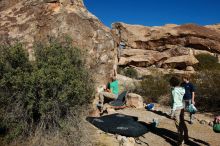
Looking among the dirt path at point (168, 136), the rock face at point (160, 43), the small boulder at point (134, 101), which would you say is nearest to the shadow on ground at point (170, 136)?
the dirt path at point (168, 136)

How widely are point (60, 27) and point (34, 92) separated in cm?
251

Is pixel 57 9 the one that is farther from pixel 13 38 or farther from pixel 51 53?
pixel 51 53

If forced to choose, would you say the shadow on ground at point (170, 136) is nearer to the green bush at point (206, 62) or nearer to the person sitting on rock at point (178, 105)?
the person sitting on rock at point (178, 105)

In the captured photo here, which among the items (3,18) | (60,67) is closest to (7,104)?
(60,67)

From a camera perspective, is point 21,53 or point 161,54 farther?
point 161,54

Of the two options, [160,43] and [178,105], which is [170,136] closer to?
[178,105]

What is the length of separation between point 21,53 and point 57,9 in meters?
2.64

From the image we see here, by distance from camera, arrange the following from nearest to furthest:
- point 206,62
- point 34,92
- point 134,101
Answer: point 34,92 → point 134,101 → point 206,62

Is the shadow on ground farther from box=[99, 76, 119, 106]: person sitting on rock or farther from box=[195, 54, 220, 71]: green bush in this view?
box=[195, 54, 220, 71]: green bush

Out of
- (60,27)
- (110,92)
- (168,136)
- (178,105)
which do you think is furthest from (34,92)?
(110,92)

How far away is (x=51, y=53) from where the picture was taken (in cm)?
630

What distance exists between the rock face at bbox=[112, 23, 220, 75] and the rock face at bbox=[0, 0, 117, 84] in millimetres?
26756

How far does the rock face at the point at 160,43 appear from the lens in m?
36.0

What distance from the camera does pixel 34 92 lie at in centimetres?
562
